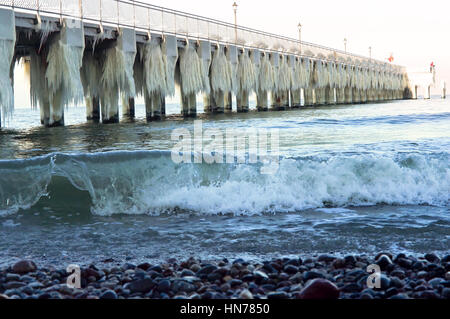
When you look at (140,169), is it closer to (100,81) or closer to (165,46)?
(100,81)

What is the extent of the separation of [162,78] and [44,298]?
60.3 feet

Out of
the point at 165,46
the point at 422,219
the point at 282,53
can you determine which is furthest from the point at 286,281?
the point at 282,53

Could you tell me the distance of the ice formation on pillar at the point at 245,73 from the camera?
2984 cm

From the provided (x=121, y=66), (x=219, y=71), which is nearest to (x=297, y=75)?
(x=219, y=71)

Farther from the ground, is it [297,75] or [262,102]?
[297,75]

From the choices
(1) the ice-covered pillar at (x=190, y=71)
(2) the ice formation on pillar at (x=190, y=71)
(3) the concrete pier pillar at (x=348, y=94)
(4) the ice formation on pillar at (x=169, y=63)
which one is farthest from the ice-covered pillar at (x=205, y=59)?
(3) the concrete pier pillar at (x=348, y=94)

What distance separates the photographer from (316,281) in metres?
3.54

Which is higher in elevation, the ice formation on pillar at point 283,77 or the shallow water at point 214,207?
the ice formation on pillar at point 283,77

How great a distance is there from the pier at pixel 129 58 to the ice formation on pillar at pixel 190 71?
0.15 ft

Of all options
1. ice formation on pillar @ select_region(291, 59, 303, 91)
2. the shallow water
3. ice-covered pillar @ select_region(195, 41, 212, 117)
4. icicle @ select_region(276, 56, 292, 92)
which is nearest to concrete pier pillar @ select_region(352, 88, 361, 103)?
ice formation on pillar @ select_region(291, 59, 303, 91)

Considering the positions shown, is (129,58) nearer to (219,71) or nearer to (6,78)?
(6,78)

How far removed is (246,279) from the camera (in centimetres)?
397

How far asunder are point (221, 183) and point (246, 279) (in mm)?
3880

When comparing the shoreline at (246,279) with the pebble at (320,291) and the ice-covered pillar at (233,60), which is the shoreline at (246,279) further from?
the ice-covered pillar at (233,60)
